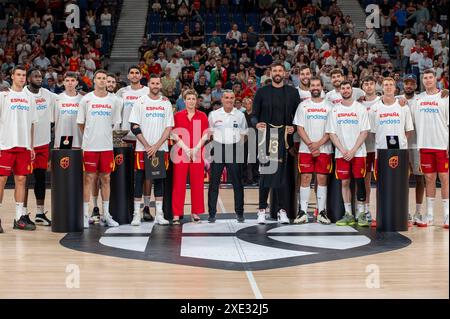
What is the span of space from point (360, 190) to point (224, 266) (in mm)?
3438

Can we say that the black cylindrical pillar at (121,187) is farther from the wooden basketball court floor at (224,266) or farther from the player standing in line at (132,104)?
the wooden basketball court floor at (224,266)

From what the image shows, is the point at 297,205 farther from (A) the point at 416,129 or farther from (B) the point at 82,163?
(B) the point at 82,163

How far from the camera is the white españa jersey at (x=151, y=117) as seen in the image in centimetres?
1131

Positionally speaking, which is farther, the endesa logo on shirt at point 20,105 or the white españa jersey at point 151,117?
the white españa jersey at point 151,117

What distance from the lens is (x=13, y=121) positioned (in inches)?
429

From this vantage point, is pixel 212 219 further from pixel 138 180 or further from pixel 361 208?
pixel 361 208

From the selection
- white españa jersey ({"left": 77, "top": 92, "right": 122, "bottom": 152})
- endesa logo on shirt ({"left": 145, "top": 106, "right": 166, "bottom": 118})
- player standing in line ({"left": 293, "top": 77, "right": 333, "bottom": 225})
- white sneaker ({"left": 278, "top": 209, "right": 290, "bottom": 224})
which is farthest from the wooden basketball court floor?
endesa logo on shirt ({"left": 145, "top": 106, "right": 166, "bottom": 118})

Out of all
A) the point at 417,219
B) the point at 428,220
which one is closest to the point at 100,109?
the point at 417,219

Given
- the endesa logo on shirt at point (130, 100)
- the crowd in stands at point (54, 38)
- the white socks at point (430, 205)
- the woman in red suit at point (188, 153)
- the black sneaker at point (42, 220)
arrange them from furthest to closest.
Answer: the crowd in stands at point (54, 38), the endesa logo on shirt at point (130, 100), the black sneaker at point (42, 220), the woman in red suit at point (188, 153), the white socks at point (430, 205)

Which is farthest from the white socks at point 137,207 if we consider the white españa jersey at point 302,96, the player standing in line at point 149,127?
the white españa jersey at point 302,96

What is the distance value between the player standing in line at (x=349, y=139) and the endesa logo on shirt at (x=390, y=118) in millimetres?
208
